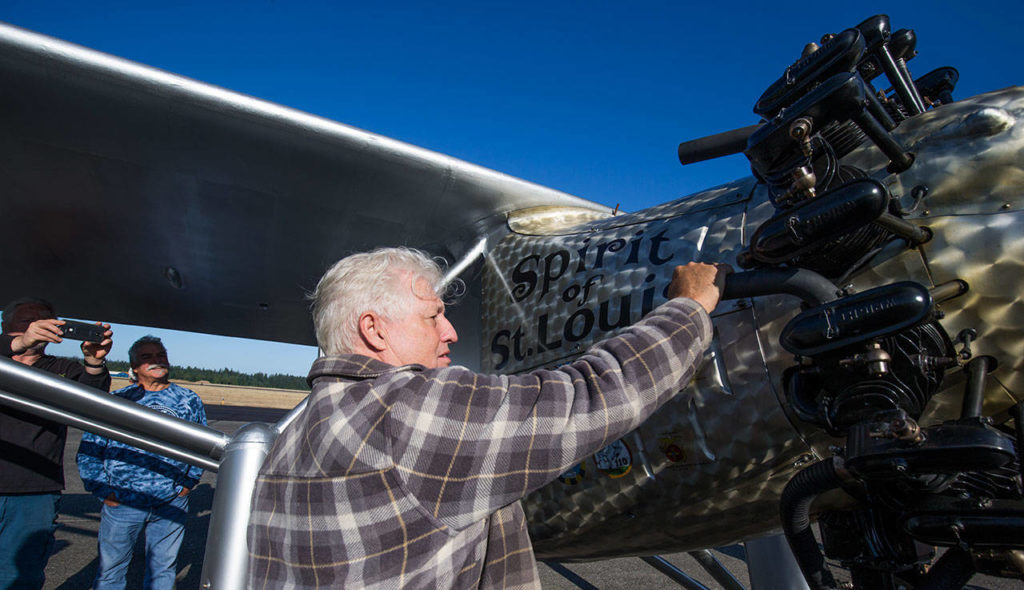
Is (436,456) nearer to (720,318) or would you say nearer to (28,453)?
(720,318)

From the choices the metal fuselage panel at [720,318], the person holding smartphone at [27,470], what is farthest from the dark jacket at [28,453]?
the metal fuselage panel at [720,318]

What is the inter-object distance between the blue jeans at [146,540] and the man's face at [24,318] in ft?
3.77

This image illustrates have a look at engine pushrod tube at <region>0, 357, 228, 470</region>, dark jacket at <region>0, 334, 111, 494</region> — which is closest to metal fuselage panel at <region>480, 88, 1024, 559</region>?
engine pushrod tube at <region>0, 357, 228, 470</region>

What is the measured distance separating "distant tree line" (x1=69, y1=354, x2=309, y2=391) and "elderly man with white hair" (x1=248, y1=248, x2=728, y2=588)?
48046mm

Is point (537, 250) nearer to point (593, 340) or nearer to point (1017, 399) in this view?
point (593, 340)

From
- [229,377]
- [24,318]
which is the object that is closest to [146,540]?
[24,318]

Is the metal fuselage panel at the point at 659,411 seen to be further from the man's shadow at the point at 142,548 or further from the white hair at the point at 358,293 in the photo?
the man's shadow at the point at 142,548

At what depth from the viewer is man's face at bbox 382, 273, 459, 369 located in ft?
4.39

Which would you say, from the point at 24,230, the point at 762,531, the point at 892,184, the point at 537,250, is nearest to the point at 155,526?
the point at 24,230

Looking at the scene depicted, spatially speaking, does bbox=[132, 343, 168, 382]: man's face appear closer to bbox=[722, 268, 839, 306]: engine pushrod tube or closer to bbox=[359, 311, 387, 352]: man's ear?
bbox=[359, 311, 387, 352]: man's ear

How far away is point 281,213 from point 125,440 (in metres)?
1.47

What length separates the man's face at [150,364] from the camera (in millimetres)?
4012

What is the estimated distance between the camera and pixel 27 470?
129 inches

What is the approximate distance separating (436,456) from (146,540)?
3.68m
